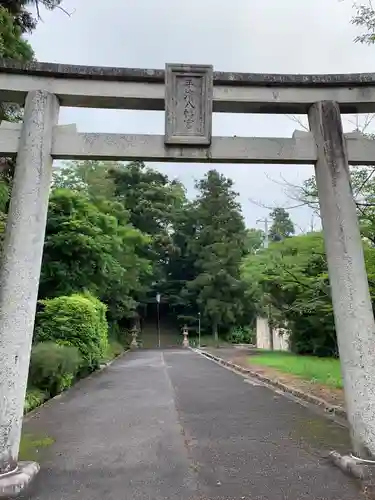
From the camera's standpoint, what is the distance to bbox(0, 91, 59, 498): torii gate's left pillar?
A: 4371mm

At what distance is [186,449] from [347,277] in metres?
2.95

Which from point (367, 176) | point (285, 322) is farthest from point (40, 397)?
point (285, 322)

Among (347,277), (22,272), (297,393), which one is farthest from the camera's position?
(297,393)

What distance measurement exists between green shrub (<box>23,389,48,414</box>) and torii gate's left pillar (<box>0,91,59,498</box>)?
3929mm

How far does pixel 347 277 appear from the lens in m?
5.04

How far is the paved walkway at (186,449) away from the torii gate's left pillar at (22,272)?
1.61 ft

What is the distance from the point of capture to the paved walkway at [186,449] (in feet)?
13.9

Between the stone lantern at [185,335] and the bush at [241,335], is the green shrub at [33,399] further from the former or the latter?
the bush at [241,335]

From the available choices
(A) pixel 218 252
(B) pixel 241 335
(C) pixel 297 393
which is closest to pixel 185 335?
(B) pixel 241 335

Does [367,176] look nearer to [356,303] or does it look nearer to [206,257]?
[356,303]

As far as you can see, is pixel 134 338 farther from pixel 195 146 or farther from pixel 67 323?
pixel 195 146

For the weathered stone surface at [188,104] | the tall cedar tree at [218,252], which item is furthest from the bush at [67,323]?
the tall cedar tree at [218,252]

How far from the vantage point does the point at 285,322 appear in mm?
25375

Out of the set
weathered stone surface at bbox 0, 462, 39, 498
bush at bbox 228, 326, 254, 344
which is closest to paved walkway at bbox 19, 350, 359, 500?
weathered stone surface at bbox 0, 462, 39, 498
